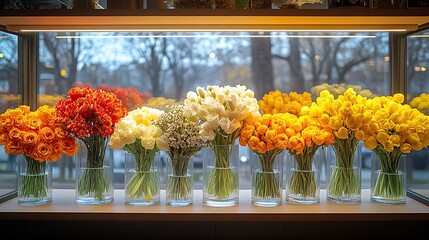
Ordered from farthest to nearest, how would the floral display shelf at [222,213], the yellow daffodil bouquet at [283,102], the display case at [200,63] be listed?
the display case at [200,63], the yellow daffodil bouquet at [283,102], the floral display shelf at [222,213]

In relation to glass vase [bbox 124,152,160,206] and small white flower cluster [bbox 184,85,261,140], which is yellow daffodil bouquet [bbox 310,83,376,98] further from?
glass vase [bbox 124,152,160,206]

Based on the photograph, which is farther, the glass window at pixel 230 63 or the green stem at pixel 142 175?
the glass window at pixel 230 63

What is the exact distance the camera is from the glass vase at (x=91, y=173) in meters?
1.76

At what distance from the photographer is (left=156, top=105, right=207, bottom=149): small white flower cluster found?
1666 millimetres

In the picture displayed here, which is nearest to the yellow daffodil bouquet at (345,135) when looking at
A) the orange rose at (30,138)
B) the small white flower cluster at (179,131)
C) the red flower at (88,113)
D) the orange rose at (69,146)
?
the small white flower cluster at (179,131)

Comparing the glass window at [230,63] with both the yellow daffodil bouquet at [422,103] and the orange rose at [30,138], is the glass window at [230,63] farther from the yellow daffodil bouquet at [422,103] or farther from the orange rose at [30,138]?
the orange rose at [30,138]

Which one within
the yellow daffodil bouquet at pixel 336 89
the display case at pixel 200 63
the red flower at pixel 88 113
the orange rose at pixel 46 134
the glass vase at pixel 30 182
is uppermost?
the display case at pixel 200 63

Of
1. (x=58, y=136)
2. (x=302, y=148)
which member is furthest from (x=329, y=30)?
(x=58, y=136)

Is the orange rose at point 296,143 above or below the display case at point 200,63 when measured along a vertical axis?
below

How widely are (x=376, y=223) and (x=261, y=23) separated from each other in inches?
35.5

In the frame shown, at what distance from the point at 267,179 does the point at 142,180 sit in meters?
0.47

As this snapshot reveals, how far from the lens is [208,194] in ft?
5.76

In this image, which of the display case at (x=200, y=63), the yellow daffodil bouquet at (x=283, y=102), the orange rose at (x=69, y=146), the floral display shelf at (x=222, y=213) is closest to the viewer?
the floral display shelf at (x=222, y=213)

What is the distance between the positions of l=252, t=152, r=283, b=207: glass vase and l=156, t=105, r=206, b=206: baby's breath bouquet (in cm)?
24
